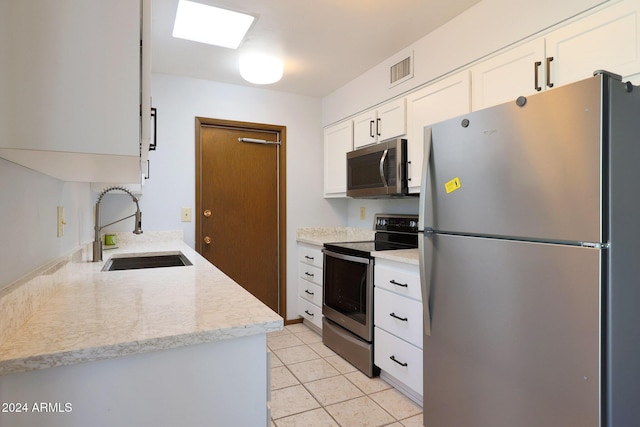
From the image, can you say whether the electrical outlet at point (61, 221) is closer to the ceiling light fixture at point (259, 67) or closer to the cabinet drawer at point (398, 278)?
the ceiling light fixture at point (259, 67)

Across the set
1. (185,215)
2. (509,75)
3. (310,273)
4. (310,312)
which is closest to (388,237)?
(310,273)

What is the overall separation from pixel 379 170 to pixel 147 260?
1.72 metres

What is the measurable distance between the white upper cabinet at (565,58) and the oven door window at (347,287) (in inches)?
51.8

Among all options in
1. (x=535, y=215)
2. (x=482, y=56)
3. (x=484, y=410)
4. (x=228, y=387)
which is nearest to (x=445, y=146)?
(x=535, y=215)

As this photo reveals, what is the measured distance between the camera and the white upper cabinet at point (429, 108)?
1970mm

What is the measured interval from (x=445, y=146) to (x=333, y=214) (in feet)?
6.92

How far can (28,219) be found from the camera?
96cm

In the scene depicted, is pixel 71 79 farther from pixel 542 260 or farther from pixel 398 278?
pixel 398 278

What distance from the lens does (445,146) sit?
1574mm

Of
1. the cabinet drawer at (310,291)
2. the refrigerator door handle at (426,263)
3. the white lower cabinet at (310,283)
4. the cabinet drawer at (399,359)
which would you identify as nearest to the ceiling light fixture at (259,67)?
the white lower cabinet at (310,283)

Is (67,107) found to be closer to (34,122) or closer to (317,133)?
(34,122)

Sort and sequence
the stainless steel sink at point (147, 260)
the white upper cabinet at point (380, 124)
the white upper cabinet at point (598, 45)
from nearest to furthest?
the white upper cabinet at point (598, 45) < the stainless steel sink at point (147, 260) < the white upper cabinet at point (380, 124)

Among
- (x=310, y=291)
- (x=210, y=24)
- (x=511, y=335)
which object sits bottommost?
(x=310, y=291)

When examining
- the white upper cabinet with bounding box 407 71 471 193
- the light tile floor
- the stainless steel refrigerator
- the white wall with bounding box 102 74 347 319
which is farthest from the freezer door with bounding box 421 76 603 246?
the white wall with bounding box 102 74 347 319
